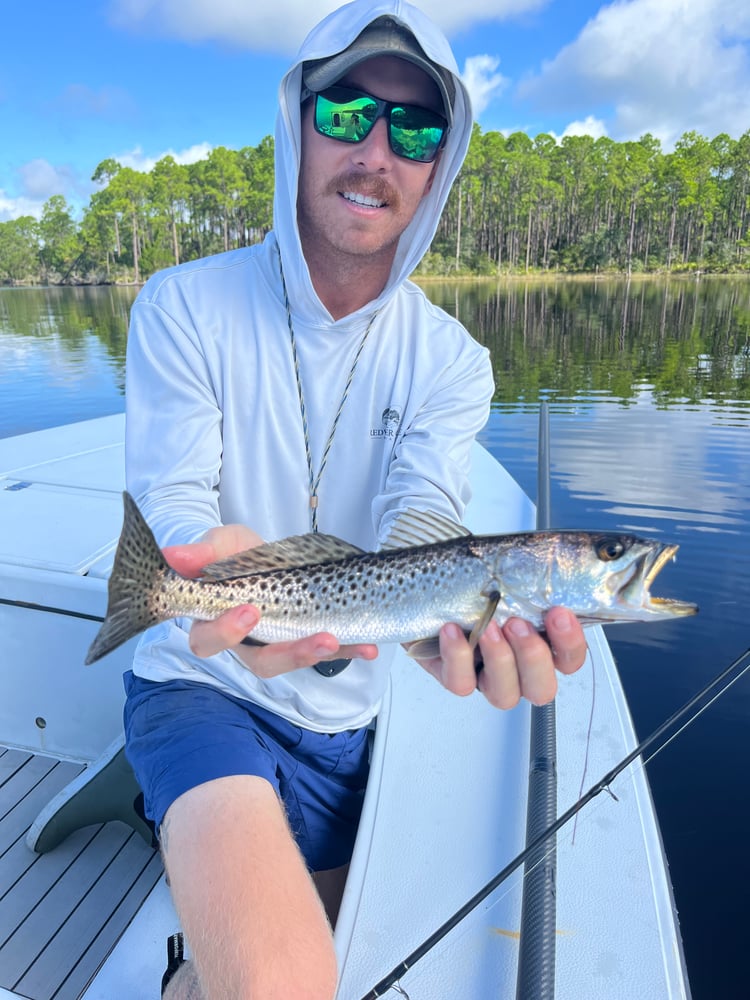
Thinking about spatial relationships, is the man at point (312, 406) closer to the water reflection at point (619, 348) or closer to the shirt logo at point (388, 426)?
the shirt logo at point (388, 426)

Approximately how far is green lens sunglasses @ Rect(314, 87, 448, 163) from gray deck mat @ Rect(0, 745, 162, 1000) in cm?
409

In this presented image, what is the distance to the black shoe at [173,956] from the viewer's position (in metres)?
2.46

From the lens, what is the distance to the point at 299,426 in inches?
134

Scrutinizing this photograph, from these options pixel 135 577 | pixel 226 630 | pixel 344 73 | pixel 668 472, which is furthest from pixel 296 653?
pixel 668 472

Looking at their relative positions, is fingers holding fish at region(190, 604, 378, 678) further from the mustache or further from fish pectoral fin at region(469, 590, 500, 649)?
the mustache

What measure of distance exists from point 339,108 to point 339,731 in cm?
321

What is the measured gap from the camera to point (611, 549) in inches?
95.7

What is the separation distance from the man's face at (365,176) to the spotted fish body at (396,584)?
176 centimetres

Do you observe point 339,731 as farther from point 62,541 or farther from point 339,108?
point 339,108

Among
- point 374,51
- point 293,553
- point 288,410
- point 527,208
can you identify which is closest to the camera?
point 293,553

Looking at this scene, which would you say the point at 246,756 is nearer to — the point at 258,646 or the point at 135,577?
the point at 258,646

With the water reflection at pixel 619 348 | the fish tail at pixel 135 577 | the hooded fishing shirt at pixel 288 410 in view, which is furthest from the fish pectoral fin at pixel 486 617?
the water reflection at pixel 619 348

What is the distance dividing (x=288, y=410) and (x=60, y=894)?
2.79 m

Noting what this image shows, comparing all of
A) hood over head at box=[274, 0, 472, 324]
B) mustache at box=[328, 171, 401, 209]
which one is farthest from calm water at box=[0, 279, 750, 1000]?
mustache at box=[328, 171, 401, 209]
